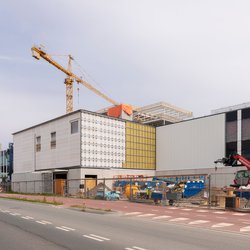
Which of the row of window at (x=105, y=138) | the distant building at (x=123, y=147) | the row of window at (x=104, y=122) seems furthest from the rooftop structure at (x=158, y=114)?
the row of window at (x=105, y=138)

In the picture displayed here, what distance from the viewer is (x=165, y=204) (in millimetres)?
26391

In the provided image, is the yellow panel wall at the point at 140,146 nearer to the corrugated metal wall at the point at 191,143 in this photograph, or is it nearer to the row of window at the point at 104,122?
the corrugated metal wall at the point at 191,143

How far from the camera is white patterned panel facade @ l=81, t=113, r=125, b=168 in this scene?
4659 cm

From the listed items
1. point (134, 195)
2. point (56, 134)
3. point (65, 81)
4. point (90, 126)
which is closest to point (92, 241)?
point (134, 195)

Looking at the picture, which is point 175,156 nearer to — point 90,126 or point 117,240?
point 90,126

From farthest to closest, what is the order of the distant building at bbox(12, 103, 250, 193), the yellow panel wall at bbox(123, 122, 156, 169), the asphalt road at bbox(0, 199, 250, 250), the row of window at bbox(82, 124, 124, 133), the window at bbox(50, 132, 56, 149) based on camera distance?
the yellow panel wall at bbox(123, 122, 156, 169) < the window at bbox(50, 132, 56, 149) < the row of window at bbox(82, 124, 124, 133) < the distant building at bbox(12, 103, 250, 193) < the asphalt road at bbox(0, 199, 250, 250)

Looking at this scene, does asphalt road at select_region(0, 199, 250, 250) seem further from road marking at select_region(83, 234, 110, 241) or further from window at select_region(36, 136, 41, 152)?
window at select_region(36, 136, 41, 152)

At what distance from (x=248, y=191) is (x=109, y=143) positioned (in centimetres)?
2820

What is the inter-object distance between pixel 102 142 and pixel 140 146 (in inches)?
294

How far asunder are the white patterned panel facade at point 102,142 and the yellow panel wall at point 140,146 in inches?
49.8

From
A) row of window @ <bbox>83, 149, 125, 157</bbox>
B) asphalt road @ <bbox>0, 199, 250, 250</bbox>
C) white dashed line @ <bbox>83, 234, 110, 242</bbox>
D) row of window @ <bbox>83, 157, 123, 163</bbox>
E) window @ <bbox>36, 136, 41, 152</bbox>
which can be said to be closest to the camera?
asphalt road @ <bbox>0, 199, 250, 250</bbox>

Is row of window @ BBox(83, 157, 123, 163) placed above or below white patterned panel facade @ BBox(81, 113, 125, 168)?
below

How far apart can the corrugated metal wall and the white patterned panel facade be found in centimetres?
691

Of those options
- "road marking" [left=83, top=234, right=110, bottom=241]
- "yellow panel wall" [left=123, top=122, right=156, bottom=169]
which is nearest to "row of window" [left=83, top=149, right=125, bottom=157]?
"yellow panel wall" [left=123, top=122, right=156, bottom=169]
